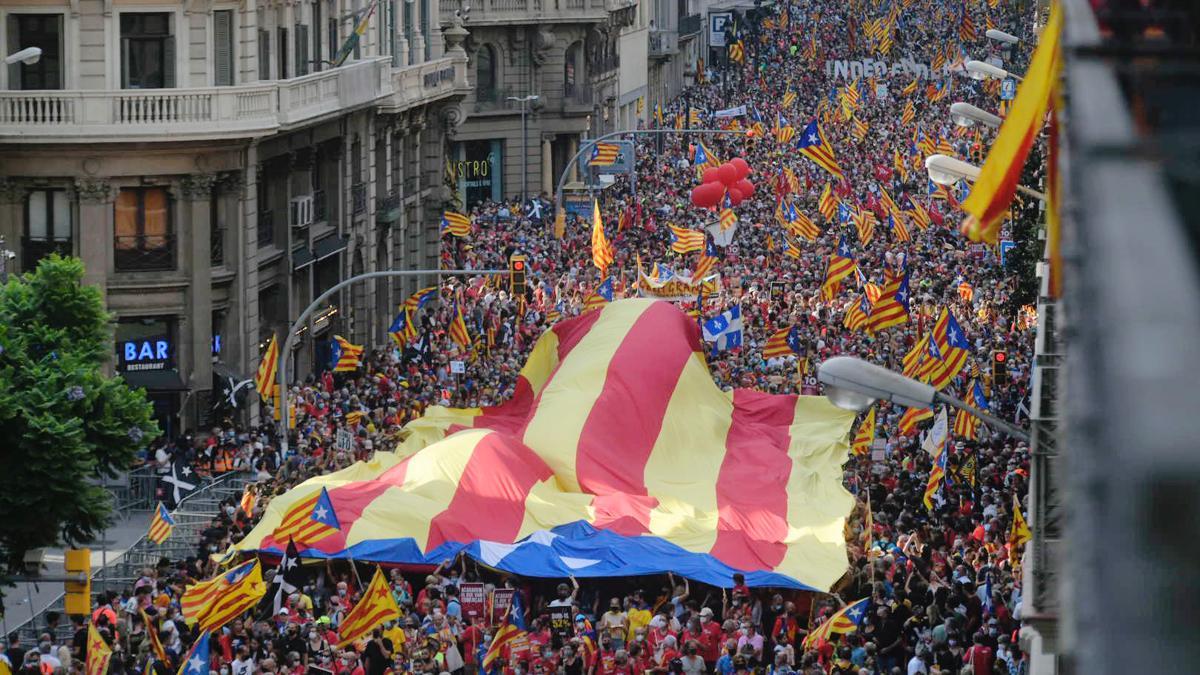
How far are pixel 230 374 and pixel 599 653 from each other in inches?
827

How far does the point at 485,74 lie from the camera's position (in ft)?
265

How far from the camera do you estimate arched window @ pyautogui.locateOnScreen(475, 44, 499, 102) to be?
80.0m

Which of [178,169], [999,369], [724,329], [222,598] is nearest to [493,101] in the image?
[178,169]

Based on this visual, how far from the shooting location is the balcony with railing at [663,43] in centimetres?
10775

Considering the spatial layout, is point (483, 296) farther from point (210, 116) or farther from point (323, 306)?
point (210, 116)

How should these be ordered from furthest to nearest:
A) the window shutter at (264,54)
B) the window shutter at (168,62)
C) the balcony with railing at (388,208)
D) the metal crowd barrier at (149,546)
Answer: the balcony with railing at (388,208), the window shutter at (264,54), the window shutter at (168,62), the metal crowd barrier at (149,546)

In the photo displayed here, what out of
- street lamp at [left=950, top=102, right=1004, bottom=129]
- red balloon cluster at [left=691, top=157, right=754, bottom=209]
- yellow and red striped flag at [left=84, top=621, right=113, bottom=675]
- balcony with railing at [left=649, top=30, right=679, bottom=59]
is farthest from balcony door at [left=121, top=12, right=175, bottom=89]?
balcony with railing at [left=649, top=30, right=679, bottom=59]

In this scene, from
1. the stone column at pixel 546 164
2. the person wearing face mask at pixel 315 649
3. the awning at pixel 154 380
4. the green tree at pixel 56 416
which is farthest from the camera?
the stone column at pixel 546 164

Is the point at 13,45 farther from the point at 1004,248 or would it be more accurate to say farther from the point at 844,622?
the point at 844,622

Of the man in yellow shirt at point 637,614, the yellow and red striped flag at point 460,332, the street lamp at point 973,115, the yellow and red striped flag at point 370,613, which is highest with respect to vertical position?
the street lamp at point 973,115

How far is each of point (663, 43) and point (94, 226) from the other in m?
76.0

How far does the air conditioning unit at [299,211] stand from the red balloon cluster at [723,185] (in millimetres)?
12851

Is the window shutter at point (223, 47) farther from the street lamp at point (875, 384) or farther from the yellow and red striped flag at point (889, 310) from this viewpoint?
the street lamp at point (875, 384)

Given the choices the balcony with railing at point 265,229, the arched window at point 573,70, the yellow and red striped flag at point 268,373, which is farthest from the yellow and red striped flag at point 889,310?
the arched window at point 573,70
